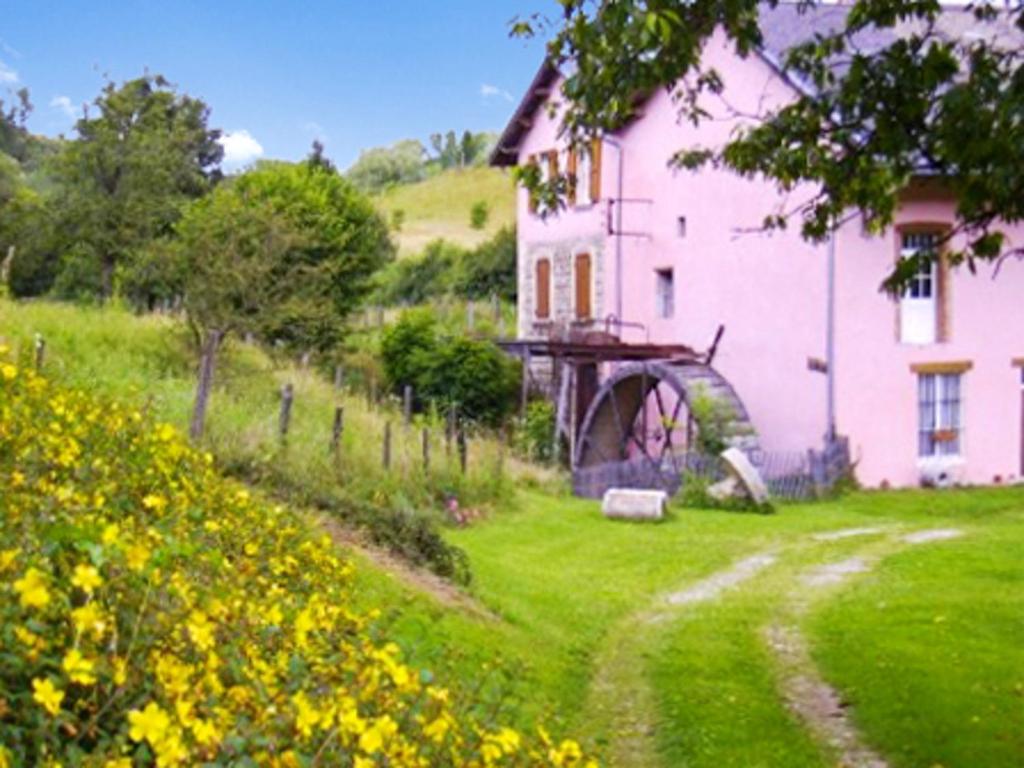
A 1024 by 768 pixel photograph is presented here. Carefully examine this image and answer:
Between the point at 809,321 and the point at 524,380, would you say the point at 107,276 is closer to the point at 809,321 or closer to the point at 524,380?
the point at 524,380

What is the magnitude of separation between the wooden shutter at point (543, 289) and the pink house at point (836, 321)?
490cm

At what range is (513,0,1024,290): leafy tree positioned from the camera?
876 cm

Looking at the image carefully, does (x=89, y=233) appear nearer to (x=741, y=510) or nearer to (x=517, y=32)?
(x=741, y=510)

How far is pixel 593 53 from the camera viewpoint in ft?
28.5

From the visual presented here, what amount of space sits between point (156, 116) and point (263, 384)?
14.6m

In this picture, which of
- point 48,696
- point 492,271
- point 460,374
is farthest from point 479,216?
point 48,696

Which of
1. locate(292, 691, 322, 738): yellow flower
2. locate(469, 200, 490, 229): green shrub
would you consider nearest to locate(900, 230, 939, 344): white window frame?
locate(292, 691, 322, 738): yellow flower

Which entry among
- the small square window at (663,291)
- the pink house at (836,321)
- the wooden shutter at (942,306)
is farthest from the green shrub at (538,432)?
the wooden shutter at (942,306)

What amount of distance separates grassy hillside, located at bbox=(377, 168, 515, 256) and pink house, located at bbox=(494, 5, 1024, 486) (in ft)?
109

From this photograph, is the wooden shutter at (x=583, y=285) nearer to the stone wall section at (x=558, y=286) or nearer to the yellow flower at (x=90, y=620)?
the stone wall section at (x=558, y=286)

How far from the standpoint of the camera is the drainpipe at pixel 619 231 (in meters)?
31.2

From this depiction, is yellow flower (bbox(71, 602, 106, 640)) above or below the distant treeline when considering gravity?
below

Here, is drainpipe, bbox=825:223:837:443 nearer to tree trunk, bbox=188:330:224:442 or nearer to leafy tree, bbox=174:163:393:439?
leafy tree, bbox=174:163:393:439

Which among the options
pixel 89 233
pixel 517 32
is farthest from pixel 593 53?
pixel 89 233
